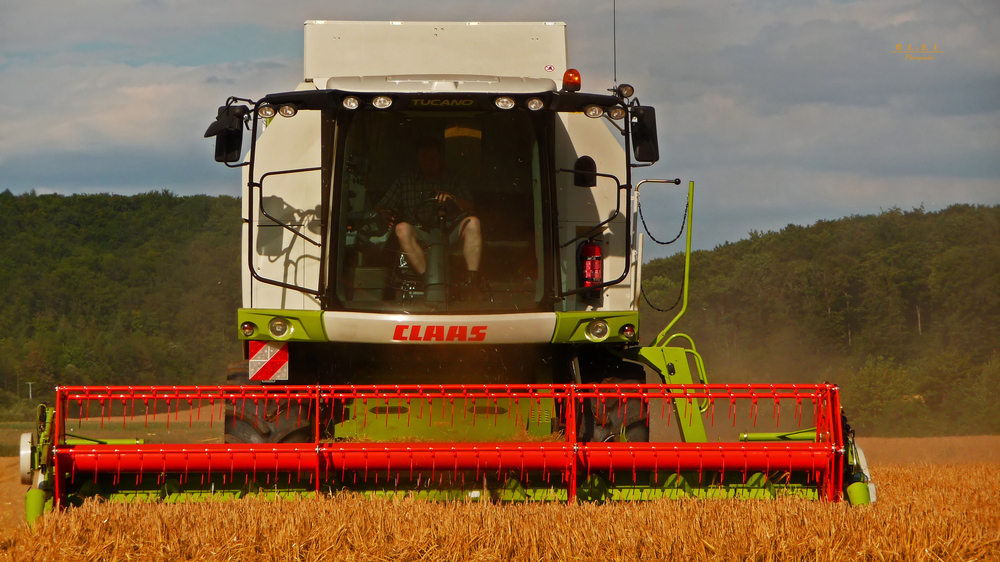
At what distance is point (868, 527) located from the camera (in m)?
3.88

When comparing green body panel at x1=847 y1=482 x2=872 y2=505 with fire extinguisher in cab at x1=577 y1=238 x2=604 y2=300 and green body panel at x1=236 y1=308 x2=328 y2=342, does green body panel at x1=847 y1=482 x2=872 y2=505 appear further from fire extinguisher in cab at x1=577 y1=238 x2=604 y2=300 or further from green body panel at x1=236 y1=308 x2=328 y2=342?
green body panel at x1=236 y1=308 x2=328 y2=342

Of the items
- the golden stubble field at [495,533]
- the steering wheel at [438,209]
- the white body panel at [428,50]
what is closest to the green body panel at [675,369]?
the golden stubble field at [495,533]

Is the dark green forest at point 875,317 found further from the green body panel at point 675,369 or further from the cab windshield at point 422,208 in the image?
the cab windshield at point 422,208

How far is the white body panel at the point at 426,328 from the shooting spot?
5.21 meters

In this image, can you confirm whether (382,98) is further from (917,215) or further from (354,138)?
(917,215)

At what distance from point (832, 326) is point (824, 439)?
24.9 m

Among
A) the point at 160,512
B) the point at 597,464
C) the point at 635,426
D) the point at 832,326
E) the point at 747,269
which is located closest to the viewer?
the point at 160,512

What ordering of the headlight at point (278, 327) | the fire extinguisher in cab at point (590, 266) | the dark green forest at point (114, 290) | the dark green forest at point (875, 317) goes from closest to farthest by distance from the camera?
the headlight at point (278, 327)
the fire extinguisher in cab at point (590, 266)
the dark green forest at point (875, 317)
the dark green forest at point (114, 290)

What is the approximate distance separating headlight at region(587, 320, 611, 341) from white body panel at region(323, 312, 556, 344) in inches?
15.3

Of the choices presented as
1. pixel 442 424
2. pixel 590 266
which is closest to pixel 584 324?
pixel 590 266

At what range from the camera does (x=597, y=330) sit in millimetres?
5543

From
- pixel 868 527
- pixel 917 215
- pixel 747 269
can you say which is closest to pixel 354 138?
pixel 868 527

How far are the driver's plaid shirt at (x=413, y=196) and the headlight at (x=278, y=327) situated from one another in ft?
2.89

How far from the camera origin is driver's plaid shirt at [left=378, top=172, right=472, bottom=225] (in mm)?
5387
